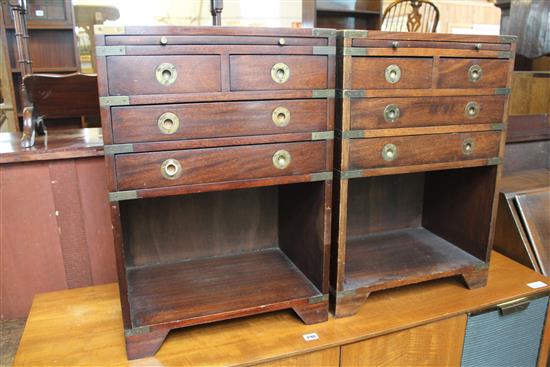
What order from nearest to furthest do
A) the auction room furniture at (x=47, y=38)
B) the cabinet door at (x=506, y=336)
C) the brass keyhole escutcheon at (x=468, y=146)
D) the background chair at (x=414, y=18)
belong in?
the brass keyhole escutcheon at (x=468, y=146)
the cabinet door at (x=506, y=336)
the background chair at (x=414, y=18)
the auction room furniture at (x=47, y=38)

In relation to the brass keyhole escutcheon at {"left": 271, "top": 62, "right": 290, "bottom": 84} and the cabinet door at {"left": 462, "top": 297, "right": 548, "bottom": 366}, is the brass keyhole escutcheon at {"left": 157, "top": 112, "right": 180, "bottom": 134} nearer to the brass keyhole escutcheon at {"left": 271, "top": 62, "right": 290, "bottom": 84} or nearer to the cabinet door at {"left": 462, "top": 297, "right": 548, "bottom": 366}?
the brass keyhole escutcheon at {"left": 271, "top": 62, "right": 290, "bottom": 84}

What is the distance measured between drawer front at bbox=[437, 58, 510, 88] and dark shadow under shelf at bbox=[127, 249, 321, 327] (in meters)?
0.68

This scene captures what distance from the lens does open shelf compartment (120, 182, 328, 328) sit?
47.0 inches

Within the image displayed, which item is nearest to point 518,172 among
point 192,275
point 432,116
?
point 432,116

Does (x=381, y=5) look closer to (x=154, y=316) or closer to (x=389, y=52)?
(x=389, y=52)

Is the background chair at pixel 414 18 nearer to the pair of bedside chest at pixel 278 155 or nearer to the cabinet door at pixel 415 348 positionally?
the pair of bedside chest at pixel 278 155

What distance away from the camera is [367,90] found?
1111mm

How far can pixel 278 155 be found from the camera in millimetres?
1092

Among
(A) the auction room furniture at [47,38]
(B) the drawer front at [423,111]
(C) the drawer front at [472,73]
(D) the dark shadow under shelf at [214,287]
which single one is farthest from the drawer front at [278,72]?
(A) the auction room furniture at [47,38]

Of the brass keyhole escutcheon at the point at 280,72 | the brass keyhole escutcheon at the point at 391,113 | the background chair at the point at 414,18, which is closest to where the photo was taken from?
the brass keyhole escutcheon at the point at 280,72

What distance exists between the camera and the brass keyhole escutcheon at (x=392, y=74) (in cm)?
112

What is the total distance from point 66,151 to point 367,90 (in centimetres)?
89

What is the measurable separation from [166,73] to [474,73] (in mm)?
815

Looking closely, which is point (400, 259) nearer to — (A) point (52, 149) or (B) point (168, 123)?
(B) point (168, 123)
